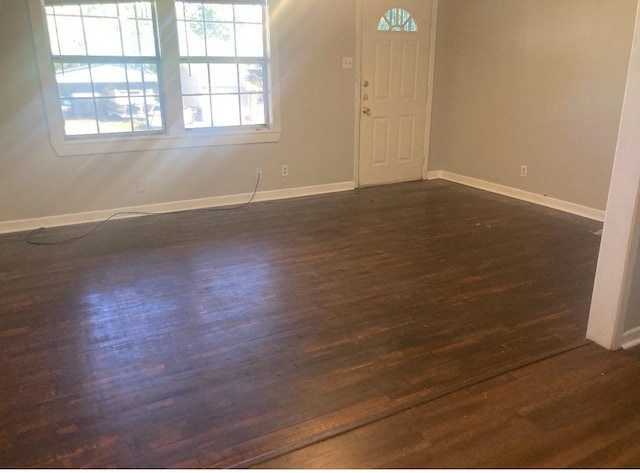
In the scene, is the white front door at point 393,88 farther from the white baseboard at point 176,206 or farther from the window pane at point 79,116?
the window pane at point 79,116

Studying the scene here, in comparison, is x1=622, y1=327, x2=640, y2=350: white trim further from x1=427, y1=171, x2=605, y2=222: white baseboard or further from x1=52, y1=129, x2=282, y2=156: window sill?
x1=52, y1=129, x2=282, y2=156: window sill

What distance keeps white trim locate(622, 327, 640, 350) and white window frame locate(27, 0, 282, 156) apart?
3635mm

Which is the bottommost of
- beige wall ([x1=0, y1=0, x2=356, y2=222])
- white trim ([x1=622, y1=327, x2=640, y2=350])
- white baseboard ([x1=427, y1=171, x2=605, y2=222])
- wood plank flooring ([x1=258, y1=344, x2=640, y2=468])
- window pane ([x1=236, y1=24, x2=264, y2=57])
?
wood plank flooring ([x1=258, y1=344, x2=640, y2=468])

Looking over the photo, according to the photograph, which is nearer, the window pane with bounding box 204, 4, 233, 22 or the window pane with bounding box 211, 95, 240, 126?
the window pane with bounding box 204, 4, 233, 22

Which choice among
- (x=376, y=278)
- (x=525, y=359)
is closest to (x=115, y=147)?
(x=376, y=278)

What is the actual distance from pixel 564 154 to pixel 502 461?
383 centimetres

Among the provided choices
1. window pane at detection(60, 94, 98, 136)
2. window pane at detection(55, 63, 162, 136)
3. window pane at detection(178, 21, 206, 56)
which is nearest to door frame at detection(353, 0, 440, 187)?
window pane at detection(178, 21, 206, 56)

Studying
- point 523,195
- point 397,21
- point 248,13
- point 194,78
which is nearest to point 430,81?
point 397,21

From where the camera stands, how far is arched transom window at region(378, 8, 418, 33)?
546 centimetres

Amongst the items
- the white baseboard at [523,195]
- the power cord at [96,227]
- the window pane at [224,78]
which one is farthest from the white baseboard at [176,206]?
the white baseboard at [523,195]

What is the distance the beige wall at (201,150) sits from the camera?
13.5ft

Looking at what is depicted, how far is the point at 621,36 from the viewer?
165 inches

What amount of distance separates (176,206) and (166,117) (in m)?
0.84

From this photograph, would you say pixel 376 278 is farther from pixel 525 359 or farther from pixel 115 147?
pixel 115 147
